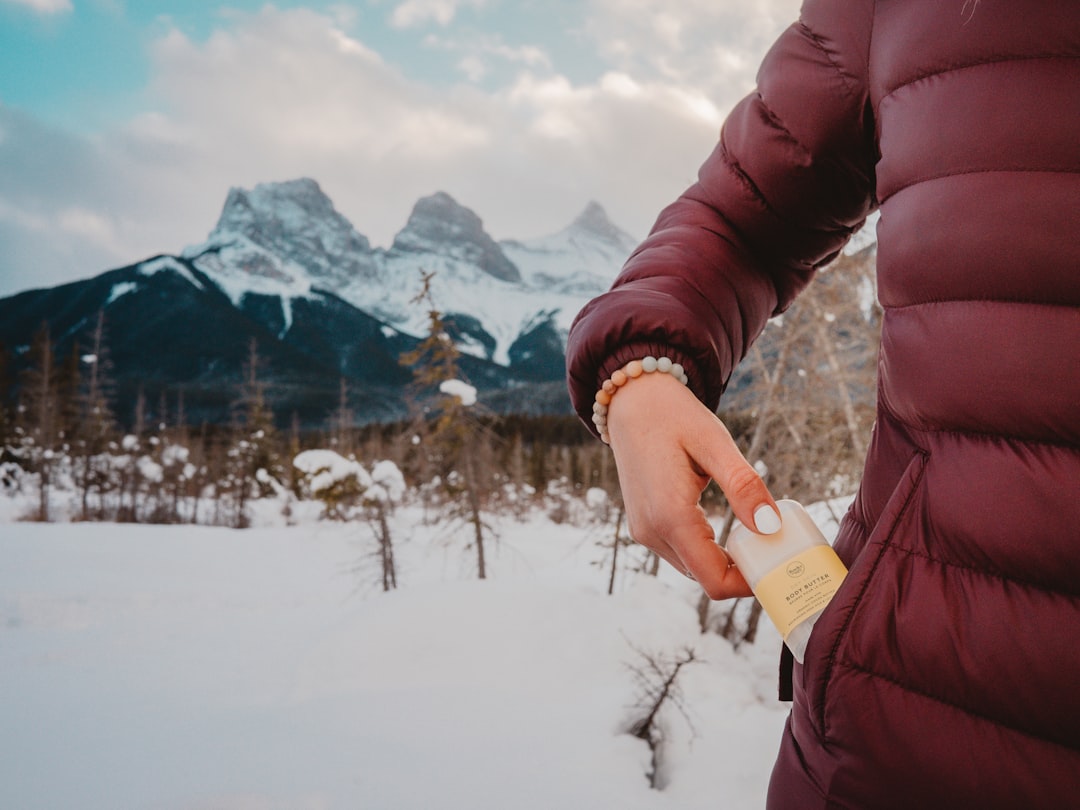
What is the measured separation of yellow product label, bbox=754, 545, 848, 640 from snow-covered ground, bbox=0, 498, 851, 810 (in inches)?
88.0

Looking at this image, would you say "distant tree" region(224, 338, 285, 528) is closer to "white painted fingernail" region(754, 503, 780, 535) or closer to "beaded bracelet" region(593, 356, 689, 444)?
"beaded bracelet" region(593, 356, 689, 444)

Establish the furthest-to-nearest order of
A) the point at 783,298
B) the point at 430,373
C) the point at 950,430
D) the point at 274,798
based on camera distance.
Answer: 1. the point at 430,373
2. the point at 274,798
3. the point at 783,298
4. the point at 950,430

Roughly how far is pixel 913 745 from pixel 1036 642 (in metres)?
0.21

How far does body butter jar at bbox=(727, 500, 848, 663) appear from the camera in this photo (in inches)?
33.3

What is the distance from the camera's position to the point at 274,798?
231cm

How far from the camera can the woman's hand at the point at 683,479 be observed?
90 cm

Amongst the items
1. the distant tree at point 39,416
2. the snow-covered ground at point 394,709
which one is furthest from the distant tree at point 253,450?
the snow-covered ground at point 394,709

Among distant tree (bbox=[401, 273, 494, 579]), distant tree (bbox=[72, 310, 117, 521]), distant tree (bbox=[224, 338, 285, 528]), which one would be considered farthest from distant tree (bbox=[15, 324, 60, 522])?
distant tree (bbox=[401, 273, 494, 579])

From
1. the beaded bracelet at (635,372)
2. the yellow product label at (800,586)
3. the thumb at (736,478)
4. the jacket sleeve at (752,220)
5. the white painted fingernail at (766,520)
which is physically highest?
the jacket sleeve at (752,220)

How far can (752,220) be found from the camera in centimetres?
125

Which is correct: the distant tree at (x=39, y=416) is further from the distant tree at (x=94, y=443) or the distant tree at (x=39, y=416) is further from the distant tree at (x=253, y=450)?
the distant tree at (x=253, y=450)

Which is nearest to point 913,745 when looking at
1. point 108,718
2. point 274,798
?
point 274,798

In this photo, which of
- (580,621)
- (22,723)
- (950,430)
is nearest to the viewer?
(950,430)

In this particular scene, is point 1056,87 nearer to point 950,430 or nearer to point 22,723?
point 950,430
